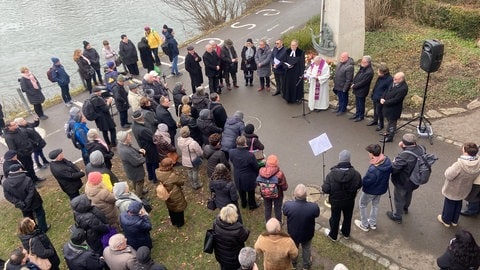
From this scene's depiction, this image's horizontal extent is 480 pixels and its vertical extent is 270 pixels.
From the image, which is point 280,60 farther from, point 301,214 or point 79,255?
point 79,255

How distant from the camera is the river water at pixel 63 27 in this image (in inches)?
902

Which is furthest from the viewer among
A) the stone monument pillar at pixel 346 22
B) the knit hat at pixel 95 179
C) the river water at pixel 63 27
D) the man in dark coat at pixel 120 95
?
the river water at pixel 63 27

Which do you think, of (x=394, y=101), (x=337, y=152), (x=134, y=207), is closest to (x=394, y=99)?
(x=394, y=101)

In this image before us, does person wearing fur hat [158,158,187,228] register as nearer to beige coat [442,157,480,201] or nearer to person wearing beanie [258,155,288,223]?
person wearing beanie [258,155,288,223]

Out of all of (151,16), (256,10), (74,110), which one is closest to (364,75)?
(74,110)

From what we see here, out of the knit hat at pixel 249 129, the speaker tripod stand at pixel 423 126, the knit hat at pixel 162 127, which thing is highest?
the knit hat at pixel 249 129

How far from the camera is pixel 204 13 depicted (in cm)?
2323

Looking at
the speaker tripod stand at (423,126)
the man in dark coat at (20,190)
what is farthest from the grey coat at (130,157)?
the speaker tripod stand at (423,126)

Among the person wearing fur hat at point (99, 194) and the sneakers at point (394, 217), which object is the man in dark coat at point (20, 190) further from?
the sneakers at point (394, 217)

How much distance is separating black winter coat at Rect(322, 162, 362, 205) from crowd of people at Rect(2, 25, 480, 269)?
15 millimetres

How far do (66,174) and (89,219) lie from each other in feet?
6.06

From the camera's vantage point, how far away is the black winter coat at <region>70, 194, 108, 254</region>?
21.5 feet

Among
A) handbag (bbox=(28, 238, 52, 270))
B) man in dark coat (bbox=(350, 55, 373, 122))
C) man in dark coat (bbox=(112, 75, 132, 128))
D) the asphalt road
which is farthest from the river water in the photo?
handbag (bbox=(28, 238, 52, 270))

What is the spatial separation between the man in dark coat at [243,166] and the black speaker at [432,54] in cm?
431
